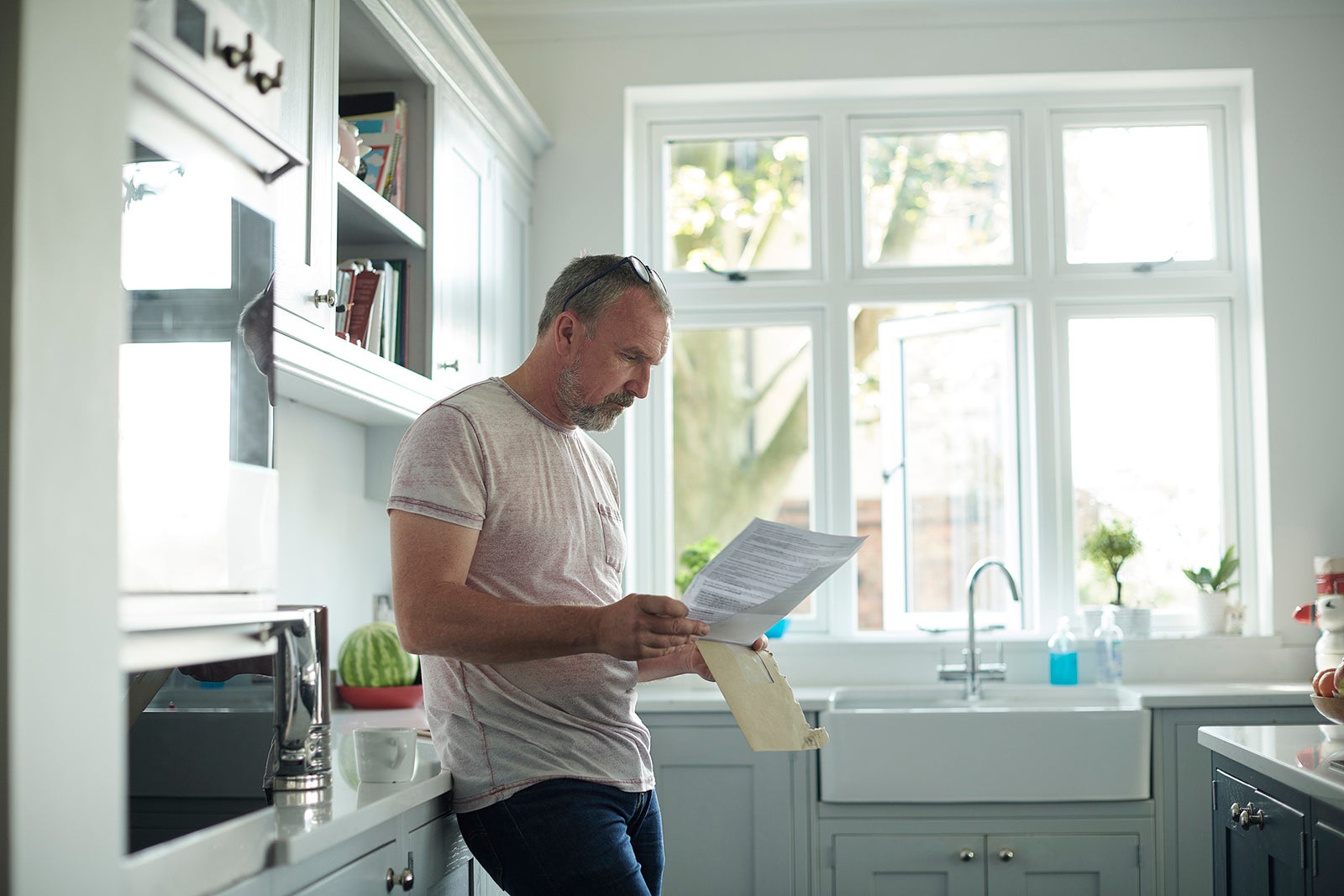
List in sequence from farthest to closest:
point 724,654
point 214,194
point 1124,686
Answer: point 1124,686
point 724,654
point 214,194

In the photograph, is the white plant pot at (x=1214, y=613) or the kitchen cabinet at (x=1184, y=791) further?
the white plant pot at (x=1214, y=613)

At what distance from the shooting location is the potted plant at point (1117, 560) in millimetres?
3457

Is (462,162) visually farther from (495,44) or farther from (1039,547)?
(1039,547)

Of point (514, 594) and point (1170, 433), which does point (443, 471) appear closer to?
point (514, 594)

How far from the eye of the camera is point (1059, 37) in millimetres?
3541

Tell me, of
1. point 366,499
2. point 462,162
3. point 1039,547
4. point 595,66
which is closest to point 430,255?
point 462,162

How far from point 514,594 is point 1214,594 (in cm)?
271

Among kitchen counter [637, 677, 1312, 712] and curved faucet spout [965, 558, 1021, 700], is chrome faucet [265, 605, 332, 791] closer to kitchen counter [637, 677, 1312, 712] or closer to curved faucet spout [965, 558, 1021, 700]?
kitchen counter [637, 677, 1312, 712]

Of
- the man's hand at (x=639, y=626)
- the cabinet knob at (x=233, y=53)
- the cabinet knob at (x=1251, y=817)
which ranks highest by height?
the cabinet knob at (x=233, y=53)

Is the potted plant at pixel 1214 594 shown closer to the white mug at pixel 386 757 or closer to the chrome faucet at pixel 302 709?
the white mug at pixel 386 757

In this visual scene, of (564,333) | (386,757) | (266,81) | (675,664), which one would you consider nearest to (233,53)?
(266,81)

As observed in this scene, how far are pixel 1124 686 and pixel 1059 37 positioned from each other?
6.27ft

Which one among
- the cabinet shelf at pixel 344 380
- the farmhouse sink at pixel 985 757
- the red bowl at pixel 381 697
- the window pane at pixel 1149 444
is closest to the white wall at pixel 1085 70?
the window pane at pixel 1149 444

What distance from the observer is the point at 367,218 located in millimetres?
2338
